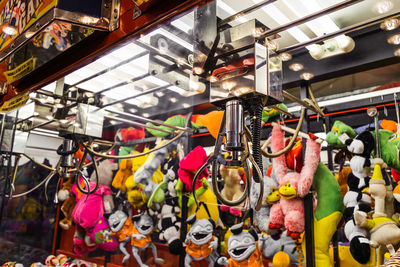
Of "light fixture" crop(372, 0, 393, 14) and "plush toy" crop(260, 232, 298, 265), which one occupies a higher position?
"light fixture" crop(372, 0, 393, 14)

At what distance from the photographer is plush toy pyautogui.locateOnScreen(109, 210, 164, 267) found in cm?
186

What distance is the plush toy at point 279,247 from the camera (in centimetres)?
157

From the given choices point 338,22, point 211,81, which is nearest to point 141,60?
point 211,81

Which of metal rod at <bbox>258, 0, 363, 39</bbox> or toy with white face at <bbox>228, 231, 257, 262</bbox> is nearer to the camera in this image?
metal rod at <bbox>258, 0, 363, 39</bbox>

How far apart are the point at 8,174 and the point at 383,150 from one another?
6.07 feet

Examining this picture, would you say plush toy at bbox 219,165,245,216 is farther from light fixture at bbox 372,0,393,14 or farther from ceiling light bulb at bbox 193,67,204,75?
light fixture at bbox 372,0,393,14

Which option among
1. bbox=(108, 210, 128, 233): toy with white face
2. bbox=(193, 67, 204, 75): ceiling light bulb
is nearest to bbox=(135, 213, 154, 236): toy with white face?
bbox=(108, 210, 128, 233): toy with white face

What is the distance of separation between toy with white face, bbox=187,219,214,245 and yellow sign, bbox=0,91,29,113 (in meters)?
0.96

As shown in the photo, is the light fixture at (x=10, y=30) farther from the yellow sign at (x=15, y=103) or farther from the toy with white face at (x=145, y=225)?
the toy with white face at (x=145, y=225)

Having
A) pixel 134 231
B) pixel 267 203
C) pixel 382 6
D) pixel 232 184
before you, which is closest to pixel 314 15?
pixel 382 6

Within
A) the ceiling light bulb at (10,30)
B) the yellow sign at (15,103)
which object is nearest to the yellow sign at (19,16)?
the ceiling light bulb at (10,30)

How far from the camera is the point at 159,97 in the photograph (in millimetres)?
1113

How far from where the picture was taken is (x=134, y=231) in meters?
2.09

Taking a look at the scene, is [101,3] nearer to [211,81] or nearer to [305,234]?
[211,81]
